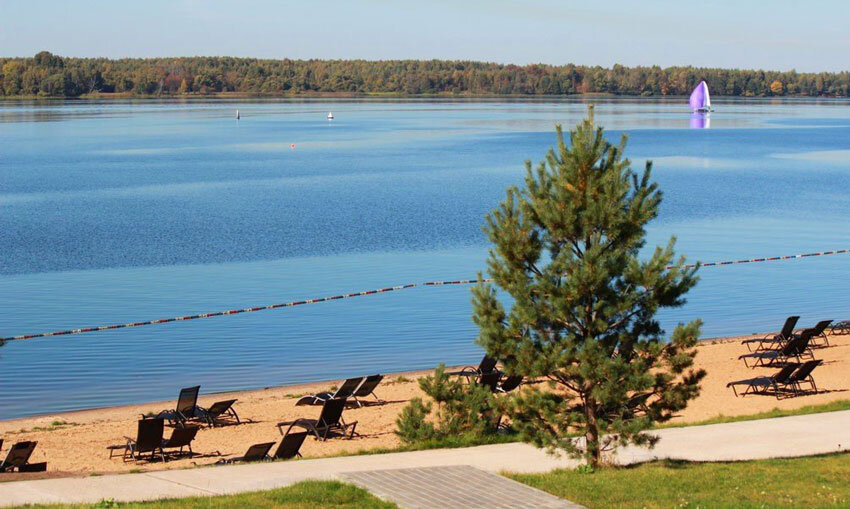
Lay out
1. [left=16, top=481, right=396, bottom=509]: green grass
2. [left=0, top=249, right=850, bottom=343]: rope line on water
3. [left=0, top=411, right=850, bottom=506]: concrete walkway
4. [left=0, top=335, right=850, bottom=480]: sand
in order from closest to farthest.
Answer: [left=16, top=481, right=396, bottom=509]: green grass
[left=0, top=411, right=850, bottom=506]: concrete walkway
[left=0, top=335, right=850, bottom=480]: sand
[left=0, top=249, right=850, bottom=343]: rope line on water

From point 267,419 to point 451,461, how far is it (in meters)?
5.97

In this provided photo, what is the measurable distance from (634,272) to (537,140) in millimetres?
95999

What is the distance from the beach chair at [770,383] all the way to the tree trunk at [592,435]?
7.38 metres

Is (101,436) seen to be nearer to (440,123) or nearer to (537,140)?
(537,140)

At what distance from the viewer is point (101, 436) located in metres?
17.0

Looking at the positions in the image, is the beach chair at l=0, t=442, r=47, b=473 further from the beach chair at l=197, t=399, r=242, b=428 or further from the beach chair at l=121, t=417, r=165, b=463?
the beach chair at l=197, t=399, r=242, b=428

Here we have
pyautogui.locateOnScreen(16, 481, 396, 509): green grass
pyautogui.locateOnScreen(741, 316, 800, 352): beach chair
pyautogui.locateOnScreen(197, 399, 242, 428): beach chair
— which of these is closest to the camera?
pyautogui.locateOnScreen(16, 481, 396, 509): green grass

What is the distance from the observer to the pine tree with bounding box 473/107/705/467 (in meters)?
11.6

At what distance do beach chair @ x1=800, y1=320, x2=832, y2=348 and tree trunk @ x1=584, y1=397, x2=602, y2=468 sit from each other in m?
11.8

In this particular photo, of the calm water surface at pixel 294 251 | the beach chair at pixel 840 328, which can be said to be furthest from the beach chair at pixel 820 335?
the calm water surface at pixel 294 251

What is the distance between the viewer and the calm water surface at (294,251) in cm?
2427

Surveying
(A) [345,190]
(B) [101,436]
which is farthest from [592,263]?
(A) [345,190]

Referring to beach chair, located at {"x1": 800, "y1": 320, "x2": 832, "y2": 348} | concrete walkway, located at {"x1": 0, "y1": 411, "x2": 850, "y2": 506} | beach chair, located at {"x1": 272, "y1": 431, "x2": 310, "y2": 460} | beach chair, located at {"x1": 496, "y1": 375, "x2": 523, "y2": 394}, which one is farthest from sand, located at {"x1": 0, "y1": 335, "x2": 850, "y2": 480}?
concrete walkway, located at {"x1": 0, "y1": 411, "x2": 850, "y2": 506}

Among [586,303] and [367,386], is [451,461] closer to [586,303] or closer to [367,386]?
[586,303]
